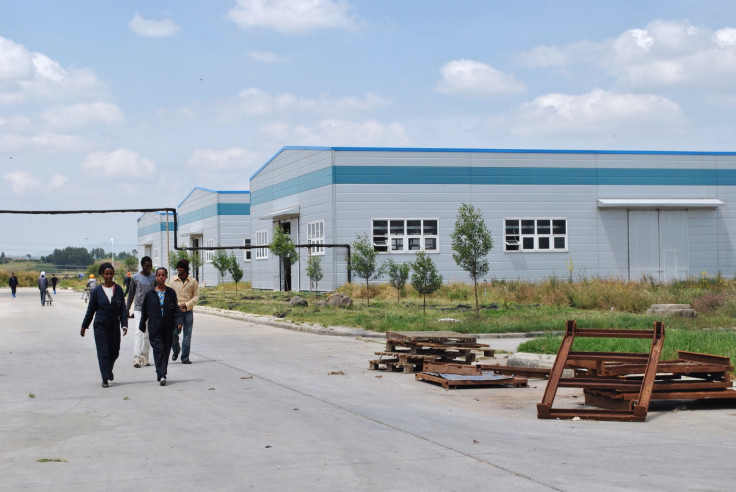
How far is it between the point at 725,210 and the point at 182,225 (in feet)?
167

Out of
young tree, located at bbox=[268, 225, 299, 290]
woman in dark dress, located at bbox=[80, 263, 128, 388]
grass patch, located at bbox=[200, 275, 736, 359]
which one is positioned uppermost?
young tree, located at bbox=[268, 225, 299, 290]

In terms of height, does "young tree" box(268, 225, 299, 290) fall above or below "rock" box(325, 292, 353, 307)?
above

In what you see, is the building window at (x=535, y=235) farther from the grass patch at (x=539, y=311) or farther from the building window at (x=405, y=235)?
the building window at (x=405, y=235)

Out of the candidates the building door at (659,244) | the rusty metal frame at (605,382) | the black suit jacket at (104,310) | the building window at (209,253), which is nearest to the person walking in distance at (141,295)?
the black suit jacket at (104,310)

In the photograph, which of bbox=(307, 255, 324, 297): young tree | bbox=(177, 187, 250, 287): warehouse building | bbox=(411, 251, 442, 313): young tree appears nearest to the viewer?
bbox=(411, 251, 442, 313): young tree

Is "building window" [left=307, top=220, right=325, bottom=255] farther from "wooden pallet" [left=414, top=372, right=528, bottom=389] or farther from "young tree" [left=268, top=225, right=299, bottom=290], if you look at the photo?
"wooden pallet" [left=414, top=372, right=528, bottom=389]

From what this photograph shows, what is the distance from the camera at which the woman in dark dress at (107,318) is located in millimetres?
12766

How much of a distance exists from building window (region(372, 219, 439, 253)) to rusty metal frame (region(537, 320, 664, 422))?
3187cm

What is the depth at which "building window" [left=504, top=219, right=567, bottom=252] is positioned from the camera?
44.0 metres

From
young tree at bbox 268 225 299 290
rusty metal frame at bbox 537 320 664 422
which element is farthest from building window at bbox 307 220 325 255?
rusty metal frame at bbox 537 320 664 422

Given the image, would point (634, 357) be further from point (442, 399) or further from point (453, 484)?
point (453, 484)

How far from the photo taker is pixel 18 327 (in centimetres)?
2733

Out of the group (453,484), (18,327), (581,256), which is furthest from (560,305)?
(453,484)

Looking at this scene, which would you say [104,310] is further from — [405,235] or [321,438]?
[405,235]
